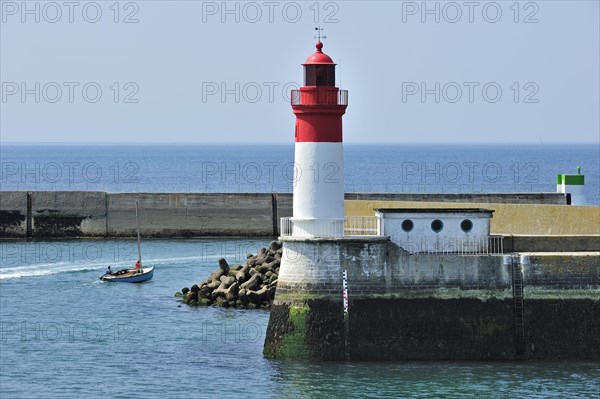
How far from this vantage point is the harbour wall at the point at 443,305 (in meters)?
32.7

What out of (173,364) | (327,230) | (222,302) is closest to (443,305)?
(327,230)

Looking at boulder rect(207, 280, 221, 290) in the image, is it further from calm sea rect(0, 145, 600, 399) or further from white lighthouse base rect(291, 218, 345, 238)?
white lighthouse base rect(291, 218, 345, 238)

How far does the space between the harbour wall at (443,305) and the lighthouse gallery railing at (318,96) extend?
11.7ft

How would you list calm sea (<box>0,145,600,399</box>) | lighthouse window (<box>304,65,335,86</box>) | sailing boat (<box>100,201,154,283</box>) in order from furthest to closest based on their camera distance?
sailing boat (<box>100,201,154,283</box>) → lighthouse window (<box>304,65,335,86</box>) → calm sea (<box>0,145,600,399</box>)

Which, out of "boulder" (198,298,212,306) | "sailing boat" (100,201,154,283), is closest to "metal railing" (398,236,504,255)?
"boulder" (198,298,212,306)

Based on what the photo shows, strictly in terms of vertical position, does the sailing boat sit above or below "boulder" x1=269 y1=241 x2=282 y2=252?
below

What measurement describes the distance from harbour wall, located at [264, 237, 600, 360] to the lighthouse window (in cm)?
410

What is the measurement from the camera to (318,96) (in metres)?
33.1

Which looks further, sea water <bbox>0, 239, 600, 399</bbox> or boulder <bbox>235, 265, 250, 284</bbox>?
boulder <bbox>235, 265, 250, 284</bbox>

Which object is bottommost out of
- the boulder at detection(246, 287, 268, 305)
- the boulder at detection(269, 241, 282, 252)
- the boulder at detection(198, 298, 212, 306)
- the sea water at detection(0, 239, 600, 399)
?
the sea water at detection(0, 239, 600, 399)

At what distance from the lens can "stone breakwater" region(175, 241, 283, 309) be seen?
145 ft

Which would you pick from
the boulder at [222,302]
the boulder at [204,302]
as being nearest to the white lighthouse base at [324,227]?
the boulder at [222,302]

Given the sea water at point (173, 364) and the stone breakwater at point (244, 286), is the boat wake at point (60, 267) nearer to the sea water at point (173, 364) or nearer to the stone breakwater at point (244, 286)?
the sea water at point (173, 364)

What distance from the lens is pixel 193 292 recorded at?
46406 millimetres
